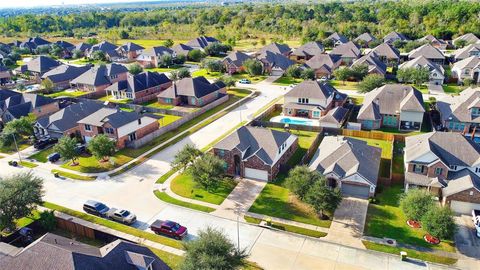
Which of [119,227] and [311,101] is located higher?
[311,101]

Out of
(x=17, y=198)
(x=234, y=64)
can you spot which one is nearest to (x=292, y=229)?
(x=17, y=198)

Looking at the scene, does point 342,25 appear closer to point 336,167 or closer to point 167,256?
point 336,167

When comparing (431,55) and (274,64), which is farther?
(431,55)

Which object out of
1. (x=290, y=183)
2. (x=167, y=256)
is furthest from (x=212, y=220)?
(x=290, y=183)

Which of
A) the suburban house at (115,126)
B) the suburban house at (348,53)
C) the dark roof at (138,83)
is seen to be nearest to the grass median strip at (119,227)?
the suburban house at (115,126)

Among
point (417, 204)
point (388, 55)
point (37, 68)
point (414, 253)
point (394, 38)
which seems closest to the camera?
point (414, 253)

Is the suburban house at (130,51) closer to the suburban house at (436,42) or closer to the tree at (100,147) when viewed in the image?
the tree at (100,147)

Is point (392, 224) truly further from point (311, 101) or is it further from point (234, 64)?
point (234, 64)
